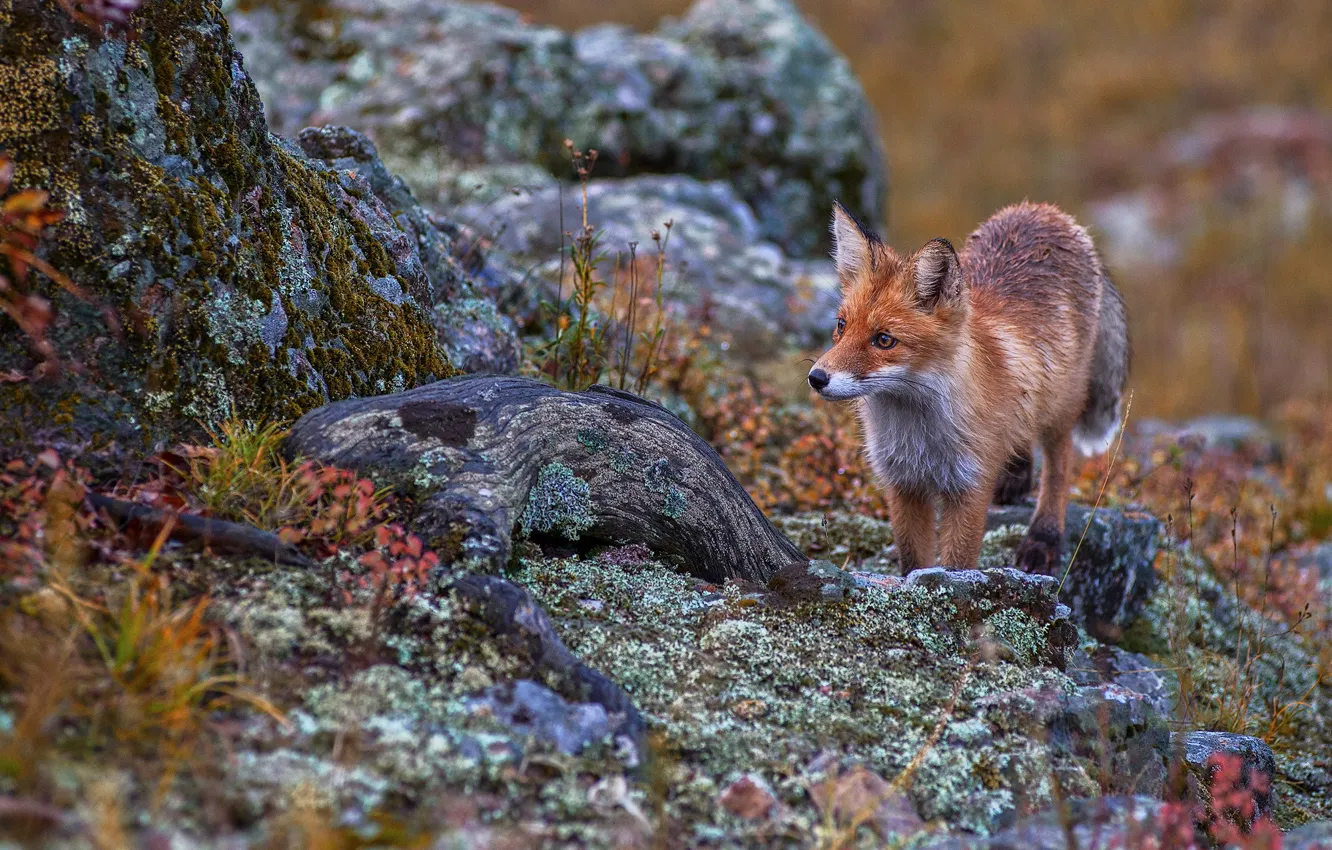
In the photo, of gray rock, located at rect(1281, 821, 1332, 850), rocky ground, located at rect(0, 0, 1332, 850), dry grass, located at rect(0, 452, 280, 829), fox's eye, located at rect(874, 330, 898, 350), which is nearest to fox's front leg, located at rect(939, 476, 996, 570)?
rocky ground, located at rect(0, 0, 1332, 850)

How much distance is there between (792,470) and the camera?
23.9 ft

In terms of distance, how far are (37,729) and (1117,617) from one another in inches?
215

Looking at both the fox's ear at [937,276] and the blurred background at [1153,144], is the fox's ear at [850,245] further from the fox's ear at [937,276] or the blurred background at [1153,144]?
the blurred background at [1153,144]

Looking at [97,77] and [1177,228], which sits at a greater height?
[1177,228]

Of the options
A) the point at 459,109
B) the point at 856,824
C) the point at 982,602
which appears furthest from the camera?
the point at 459,109

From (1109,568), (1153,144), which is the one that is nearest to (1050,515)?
(1109,568)

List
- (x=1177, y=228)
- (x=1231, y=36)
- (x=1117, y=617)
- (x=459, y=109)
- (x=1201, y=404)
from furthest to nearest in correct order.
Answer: (x=1231, y=36), (x=1177, y=228), (x=1201, y=404), (x=459, y=109), (x=1117, y=617)

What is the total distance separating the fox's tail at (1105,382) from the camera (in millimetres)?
7156

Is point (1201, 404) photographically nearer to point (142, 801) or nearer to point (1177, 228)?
point (1177, 228)

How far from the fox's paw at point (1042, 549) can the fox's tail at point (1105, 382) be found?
118 cm

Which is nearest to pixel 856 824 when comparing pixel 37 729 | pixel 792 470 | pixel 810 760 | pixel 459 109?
pixel 810 760

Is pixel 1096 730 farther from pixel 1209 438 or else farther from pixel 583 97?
pixel 1209 438

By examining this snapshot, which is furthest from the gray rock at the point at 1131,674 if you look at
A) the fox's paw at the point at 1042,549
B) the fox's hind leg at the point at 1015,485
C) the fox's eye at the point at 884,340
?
the fox's eye at the point at 884,340

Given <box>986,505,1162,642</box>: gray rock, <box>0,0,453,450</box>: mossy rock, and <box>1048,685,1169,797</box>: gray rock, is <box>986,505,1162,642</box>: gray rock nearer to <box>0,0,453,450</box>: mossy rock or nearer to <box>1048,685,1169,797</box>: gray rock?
<box>1048,685,1169,797</box>: gray rock
